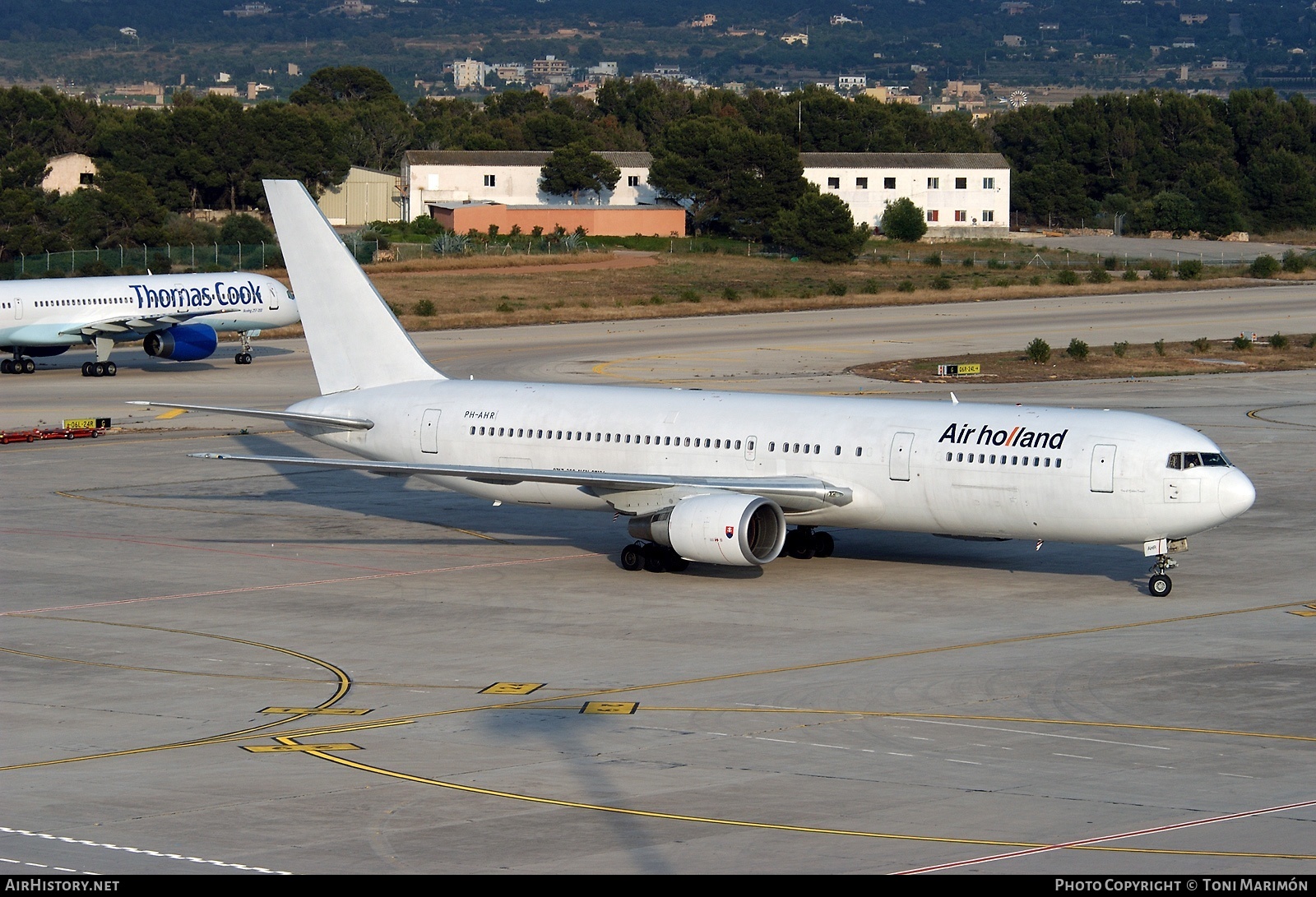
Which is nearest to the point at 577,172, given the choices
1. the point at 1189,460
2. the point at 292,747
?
the point at 1189,460

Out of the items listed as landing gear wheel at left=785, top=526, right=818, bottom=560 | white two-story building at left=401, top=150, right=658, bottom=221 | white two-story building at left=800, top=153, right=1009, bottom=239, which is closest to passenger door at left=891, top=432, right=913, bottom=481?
landing gear wheel at left=785, top=526, right=818, bottom=560

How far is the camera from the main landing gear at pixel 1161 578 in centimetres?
3934

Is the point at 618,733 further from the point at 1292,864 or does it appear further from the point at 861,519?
the point at 861,519

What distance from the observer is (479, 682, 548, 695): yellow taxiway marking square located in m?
31.1

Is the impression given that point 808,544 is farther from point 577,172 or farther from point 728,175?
point 577,172

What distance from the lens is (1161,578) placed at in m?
39.5

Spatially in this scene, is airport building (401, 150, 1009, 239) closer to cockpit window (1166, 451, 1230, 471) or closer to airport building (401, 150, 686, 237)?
airport building (401, 150, 686, 237)

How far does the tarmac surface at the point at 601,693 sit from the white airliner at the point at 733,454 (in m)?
1.73

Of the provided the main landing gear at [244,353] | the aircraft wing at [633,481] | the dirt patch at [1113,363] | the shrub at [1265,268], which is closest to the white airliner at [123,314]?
the main landing gear at [244,353]

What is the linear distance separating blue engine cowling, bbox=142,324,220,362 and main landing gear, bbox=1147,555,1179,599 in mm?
59967

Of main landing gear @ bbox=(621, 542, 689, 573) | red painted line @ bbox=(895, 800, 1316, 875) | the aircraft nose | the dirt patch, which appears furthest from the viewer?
the dirt patch

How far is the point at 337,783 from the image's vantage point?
2480 cm

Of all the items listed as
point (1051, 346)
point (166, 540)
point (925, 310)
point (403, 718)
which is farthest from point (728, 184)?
point (403, 718)

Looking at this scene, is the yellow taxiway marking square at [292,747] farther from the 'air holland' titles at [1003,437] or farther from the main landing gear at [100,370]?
the main landing gear at [100,370]
